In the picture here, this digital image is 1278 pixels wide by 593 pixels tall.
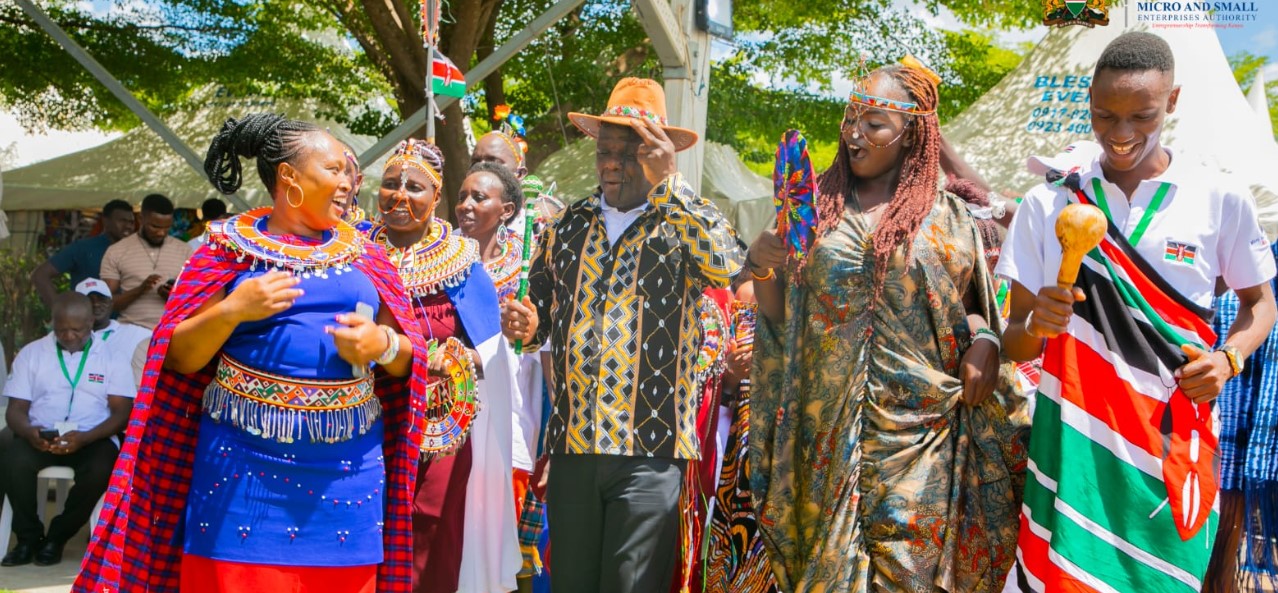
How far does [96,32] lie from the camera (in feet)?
47.4

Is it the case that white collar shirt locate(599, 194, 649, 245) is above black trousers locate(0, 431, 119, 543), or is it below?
above

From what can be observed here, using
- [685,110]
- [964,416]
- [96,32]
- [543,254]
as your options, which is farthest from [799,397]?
[96,32]

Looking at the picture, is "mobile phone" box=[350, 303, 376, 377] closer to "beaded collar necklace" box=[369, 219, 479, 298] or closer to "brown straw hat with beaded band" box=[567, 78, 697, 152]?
"beaded collar necklace" box=[369, 219, 479, 298]

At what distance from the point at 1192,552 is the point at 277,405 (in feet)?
8.98

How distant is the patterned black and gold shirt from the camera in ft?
14.6

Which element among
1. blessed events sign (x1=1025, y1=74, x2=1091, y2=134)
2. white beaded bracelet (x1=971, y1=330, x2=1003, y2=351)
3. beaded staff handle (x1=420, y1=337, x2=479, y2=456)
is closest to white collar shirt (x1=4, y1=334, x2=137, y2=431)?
beaded staff handle (x1=420, y1=337, x2=479, y2=456)

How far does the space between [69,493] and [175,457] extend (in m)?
4.20

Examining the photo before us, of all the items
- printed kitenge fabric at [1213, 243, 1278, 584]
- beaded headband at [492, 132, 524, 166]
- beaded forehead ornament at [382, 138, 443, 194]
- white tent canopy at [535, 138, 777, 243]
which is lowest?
printed kitenge fabric at [1213, 243, 1278, 584]

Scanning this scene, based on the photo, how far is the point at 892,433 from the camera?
402 centimetres

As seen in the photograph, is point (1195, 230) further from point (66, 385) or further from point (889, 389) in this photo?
point (66, 385)

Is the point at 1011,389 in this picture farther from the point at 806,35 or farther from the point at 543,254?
the point at 806,35

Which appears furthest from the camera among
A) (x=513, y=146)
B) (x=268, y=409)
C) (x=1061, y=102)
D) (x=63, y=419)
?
(x=1061, y=102)

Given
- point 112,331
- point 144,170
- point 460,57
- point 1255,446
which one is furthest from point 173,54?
point 1255,446

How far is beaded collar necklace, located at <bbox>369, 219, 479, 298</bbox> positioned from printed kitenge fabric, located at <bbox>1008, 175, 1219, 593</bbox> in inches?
90.0
